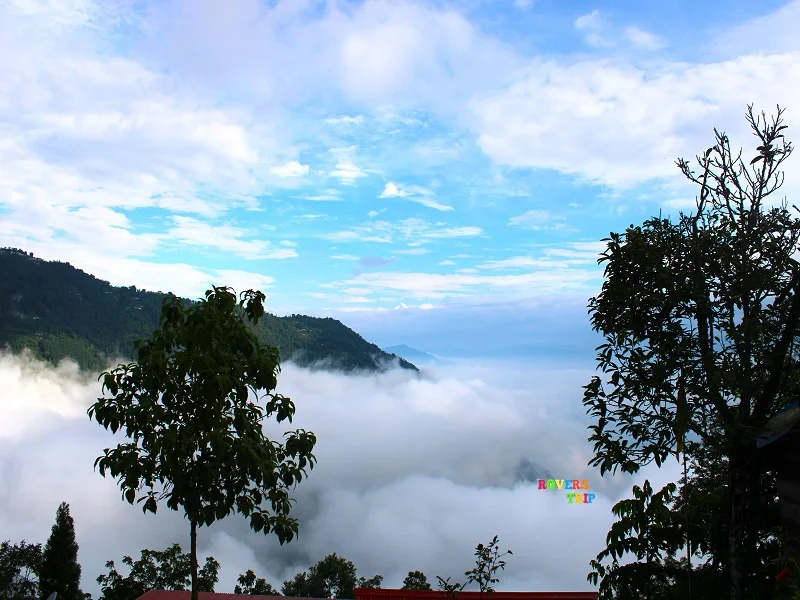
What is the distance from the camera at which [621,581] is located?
25.1 feet

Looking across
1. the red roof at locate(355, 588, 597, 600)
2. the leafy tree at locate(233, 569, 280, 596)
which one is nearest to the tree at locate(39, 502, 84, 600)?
the leafy tree at locate(233, 569, 280, 596)

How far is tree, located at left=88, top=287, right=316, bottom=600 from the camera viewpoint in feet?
17.2

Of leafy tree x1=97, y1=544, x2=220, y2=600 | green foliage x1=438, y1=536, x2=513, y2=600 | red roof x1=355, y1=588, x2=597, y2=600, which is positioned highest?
green foliage x1=438, y1=536, x2=513, y2=600

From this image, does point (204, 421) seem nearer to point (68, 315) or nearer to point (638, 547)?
point (638, 547)

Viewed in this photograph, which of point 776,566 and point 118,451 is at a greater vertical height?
point 118,451

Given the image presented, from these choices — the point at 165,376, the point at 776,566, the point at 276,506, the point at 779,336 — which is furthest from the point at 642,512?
the point at 165,376

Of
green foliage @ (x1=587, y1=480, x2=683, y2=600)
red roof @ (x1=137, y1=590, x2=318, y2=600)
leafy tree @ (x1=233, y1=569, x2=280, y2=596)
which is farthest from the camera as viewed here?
leafy tree @ (x1=233, y1=569, x2=280, y2=596)

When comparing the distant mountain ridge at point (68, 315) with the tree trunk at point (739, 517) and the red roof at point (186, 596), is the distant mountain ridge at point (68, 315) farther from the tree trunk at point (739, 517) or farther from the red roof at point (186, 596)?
the tree trunk at point (739, 517)

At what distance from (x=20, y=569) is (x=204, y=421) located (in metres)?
28.6

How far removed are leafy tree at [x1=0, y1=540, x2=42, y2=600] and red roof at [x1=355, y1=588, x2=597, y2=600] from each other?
71.8ft

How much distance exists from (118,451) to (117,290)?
8122 inches

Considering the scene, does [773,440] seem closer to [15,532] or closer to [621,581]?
[621,581]

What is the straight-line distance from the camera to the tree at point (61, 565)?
26484 millimetres

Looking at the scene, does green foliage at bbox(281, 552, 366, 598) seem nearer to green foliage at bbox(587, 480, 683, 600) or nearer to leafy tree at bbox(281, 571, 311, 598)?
leafy tree at bbox(281, 571, 311, 598)
